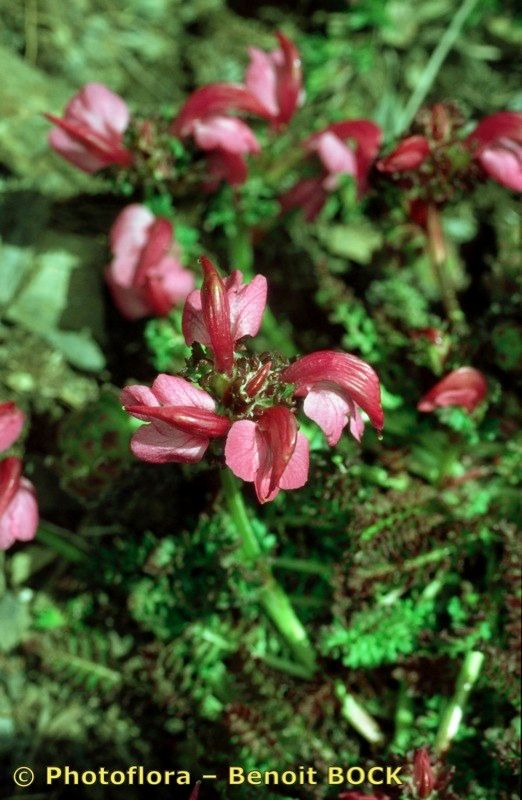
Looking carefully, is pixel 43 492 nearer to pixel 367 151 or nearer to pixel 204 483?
pixel 204 483

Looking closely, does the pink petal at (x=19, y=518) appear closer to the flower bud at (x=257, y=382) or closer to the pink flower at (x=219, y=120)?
the flower bud at (x=257, y=382)

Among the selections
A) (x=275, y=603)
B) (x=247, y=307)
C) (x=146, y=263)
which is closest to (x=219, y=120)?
(x=146, y=263)

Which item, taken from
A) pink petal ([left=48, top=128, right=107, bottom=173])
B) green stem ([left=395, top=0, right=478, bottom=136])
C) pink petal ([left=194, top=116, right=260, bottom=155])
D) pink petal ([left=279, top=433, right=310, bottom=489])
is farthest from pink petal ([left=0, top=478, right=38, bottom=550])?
green stem ([left=395, top=0, right=478, bottom=136])

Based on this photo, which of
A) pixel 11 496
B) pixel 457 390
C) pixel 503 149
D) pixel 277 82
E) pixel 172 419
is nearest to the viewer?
pixel 172 419

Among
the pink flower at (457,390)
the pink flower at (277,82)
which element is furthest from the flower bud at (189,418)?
the pink flower at (277,82)

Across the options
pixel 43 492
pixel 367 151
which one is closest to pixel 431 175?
pixel 367 151

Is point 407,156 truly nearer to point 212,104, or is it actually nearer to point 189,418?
point 212,104

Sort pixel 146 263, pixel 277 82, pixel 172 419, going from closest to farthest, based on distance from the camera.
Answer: pixel 172 419 < pixel 146 263 < pixel 277 82

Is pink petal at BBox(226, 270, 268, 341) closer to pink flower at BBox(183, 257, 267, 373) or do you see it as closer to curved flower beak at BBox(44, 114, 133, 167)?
pink flower at BBox(183, 257, 267, 373)
